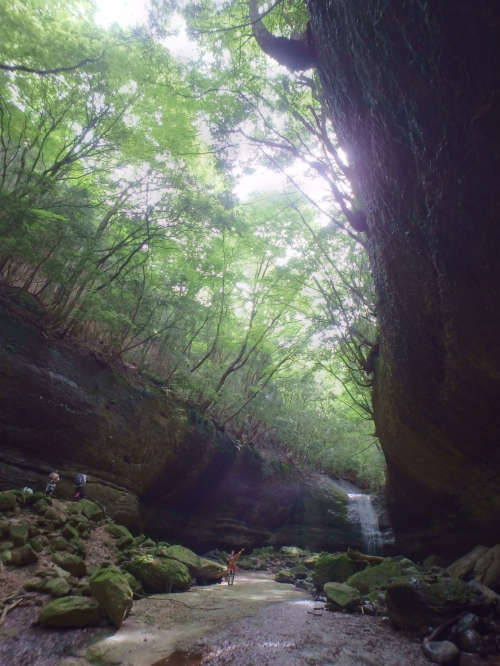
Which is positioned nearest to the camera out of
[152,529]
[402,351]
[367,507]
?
[402,351]

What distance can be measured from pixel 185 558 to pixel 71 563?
3.33 meters

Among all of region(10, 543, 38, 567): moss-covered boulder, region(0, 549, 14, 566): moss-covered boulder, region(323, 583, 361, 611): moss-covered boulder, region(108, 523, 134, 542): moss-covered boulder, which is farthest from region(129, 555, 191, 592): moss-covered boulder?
region(323, 583, 361, 611): moss-covered boulder

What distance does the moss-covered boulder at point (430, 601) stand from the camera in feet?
15.5

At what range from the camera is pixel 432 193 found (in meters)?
3.37

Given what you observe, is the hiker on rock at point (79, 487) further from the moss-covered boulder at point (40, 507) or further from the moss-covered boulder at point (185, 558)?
the moss-covered boulder at point (185, 558)

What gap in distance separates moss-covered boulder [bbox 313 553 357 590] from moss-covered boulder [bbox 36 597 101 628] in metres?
6.15

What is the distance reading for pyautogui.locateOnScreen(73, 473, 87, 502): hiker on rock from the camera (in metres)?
8.28

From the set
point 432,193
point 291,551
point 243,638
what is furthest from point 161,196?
point 291,551

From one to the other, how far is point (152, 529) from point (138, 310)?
25.8ft

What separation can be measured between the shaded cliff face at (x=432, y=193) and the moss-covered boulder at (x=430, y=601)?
7.70ft

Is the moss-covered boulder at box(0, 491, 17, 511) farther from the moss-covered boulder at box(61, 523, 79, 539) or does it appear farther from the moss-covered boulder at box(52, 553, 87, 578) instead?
the moss-covered boulder at box(52, 553, 87, 578)

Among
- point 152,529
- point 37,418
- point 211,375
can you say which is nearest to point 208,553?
point 152,529

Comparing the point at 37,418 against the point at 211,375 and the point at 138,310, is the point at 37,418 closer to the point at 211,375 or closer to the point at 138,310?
the point at 138,310

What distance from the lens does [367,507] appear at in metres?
16.6
